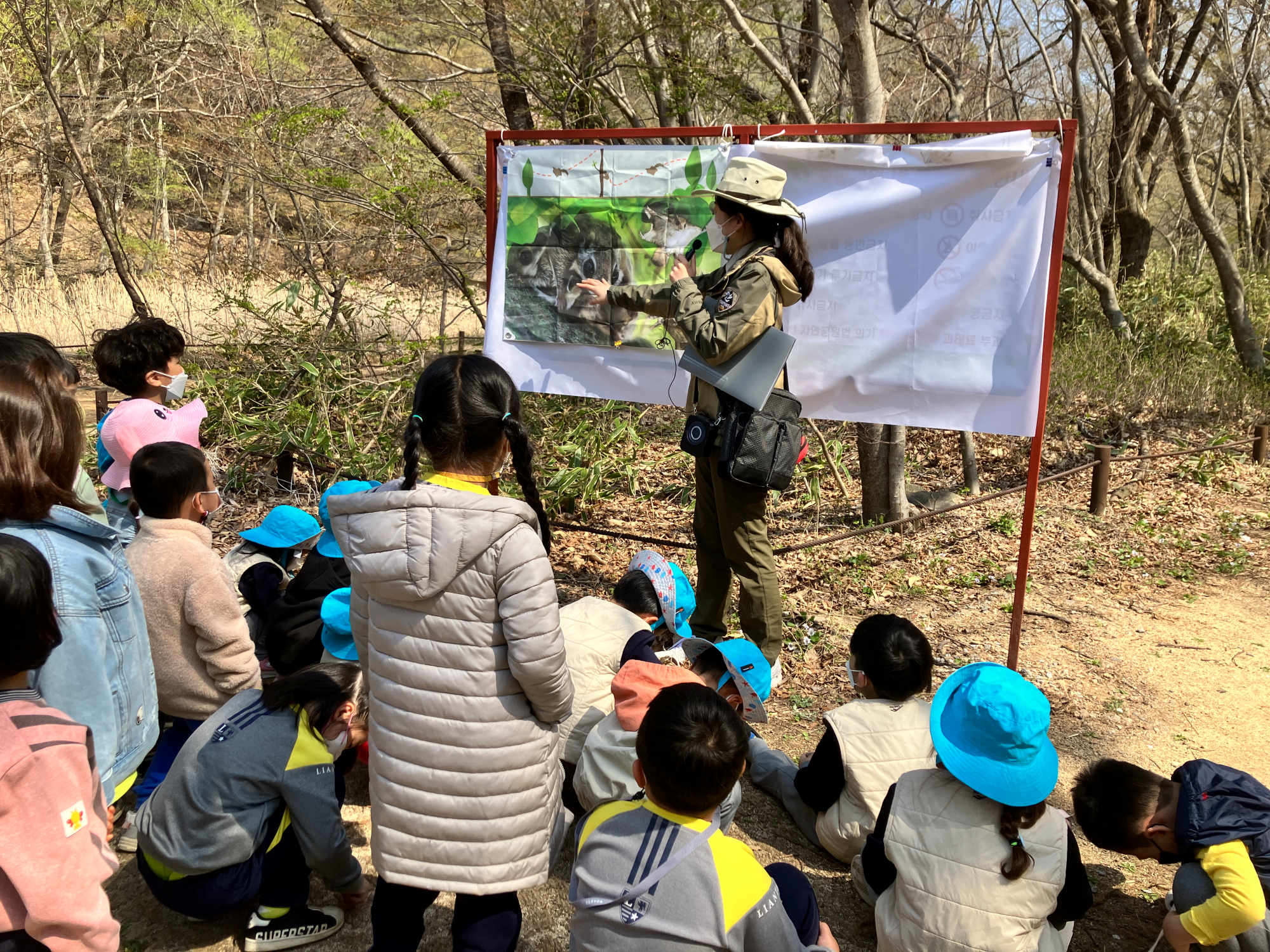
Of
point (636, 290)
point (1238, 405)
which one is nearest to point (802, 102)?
→ point (636, 290)

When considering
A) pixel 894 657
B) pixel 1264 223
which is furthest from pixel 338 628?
pixel 1264 223

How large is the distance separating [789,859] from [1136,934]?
3.09ft

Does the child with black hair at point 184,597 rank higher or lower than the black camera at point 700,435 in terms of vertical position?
lower

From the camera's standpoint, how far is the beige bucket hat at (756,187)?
3.11 metres

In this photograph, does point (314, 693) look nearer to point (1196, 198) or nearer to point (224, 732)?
point (224, 732)

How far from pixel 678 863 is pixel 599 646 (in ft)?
3.74

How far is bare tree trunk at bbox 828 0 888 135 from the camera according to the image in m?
4.29

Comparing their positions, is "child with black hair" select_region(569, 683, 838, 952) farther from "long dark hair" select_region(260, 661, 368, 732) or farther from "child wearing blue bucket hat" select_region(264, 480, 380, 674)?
"child wearing blue bucket hat" select_region(264, 480, 380, 674)

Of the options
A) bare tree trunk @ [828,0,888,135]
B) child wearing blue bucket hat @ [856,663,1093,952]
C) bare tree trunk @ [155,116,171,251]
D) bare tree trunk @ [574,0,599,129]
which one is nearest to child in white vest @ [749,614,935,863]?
child wearing blue bucket hat @ [856,663,1093,952]

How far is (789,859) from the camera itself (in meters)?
Result: 2.70

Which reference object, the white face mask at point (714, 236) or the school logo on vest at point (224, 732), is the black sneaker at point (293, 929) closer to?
the school logo on vest at point (224, 732)

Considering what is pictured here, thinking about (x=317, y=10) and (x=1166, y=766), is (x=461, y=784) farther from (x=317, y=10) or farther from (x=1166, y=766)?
(x=317, y=10)

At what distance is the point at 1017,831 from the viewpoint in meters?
2.02

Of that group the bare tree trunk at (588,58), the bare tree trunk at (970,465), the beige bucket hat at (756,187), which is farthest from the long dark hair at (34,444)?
the bare tree trunk at (970,465)
